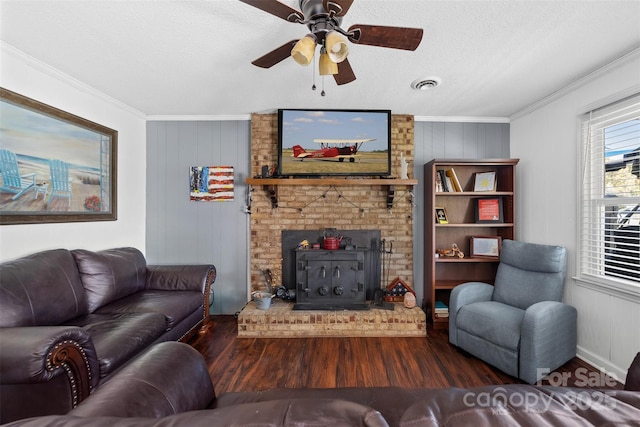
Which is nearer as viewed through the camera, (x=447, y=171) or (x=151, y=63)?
(x=151, y=63)

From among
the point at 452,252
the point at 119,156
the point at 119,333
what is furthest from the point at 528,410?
the point at 119,156

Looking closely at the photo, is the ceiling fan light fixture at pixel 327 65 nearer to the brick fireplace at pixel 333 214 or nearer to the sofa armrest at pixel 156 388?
the sofa armrest at pixel 156 388

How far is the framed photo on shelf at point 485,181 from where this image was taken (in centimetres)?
297

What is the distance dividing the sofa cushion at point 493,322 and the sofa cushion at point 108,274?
9.97 ft

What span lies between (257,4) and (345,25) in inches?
27.8

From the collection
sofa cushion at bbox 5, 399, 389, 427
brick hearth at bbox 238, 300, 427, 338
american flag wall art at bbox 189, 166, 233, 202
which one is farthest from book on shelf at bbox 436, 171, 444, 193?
sofa cushion at bbox 5, 399, 389, 427

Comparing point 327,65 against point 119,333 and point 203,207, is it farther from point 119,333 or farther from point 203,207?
point 203,207

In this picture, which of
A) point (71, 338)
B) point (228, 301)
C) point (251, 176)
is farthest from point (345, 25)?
point (228, 301)

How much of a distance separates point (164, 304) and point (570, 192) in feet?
12.2

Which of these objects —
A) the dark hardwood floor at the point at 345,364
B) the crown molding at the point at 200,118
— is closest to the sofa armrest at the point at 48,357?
the dark hardwood floor at the point at 345,364

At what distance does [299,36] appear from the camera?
69.8 inches

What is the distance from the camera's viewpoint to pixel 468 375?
206cm

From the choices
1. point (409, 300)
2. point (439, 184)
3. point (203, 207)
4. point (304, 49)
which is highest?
point (304, 49)

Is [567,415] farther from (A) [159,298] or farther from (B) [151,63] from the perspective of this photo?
(B) [151,63]
